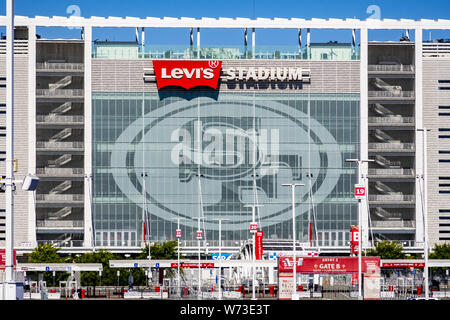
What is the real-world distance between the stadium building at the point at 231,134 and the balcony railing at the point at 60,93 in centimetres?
29

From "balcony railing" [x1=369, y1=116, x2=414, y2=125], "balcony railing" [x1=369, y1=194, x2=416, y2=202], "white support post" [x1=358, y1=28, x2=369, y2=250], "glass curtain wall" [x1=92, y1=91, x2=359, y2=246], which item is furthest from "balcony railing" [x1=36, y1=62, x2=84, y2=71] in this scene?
"balcony railing" [x1=369, y1=194, x2=416, y2=202]

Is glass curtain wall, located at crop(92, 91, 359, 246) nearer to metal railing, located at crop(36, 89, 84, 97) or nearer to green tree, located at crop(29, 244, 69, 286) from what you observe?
metal railing, located at crop(36, 89, 84, 97)

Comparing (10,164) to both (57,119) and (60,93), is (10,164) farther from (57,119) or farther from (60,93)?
(57,119)

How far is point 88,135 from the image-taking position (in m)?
157

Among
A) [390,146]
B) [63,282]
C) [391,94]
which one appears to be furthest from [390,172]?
[63,282]

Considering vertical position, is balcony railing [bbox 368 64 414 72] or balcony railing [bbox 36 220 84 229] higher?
balcony railing [bbox 368 64 414 72]

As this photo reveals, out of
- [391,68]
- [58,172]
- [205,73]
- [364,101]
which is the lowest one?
[58,172]

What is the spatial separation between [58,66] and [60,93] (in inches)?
173

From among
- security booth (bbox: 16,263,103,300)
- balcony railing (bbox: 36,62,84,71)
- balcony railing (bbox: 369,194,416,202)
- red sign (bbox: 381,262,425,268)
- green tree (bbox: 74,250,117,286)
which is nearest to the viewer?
security booth (bbox: 16,263,103,300)

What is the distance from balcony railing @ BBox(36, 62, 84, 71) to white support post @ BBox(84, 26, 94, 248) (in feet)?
4.26

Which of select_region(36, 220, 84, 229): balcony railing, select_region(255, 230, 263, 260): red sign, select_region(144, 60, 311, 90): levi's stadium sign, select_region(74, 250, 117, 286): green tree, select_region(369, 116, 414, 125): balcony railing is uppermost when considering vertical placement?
select_region(144, 60, 311, 90): levi's stadium sign

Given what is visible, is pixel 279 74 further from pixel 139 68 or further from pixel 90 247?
pixel 90 247

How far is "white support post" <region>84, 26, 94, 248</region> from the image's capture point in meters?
156
